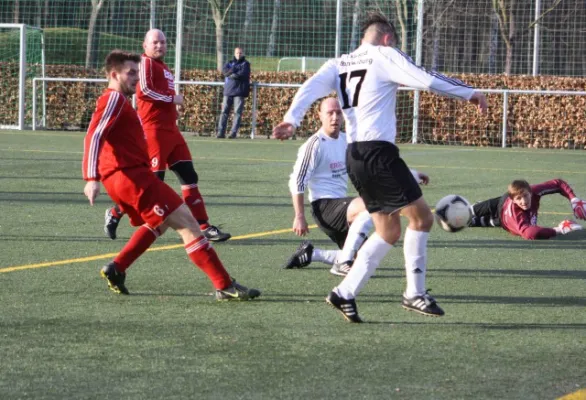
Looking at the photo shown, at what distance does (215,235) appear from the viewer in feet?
32.8

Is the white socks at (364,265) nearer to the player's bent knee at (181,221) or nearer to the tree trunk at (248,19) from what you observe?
the player's bent knee at (181,221)

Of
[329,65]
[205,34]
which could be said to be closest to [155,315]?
[329,65]

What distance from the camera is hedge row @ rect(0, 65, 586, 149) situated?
979 inches

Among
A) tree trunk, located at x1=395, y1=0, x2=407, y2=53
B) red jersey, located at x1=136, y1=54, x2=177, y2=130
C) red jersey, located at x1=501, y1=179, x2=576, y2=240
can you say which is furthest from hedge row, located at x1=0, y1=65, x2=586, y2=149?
red jersey, located at x1=136, y1=54, x2=177, y2=130

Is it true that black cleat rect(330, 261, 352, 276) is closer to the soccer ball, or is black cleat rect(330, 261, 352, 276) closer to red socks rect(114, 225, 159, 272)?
the soccer ball

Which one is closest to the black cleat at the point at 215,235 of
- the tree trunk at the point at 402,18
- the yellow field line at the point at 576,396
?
the yellow field line at the point at 576,396

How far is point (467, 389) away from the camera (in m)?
5.05

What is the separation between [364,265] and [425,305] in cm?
42

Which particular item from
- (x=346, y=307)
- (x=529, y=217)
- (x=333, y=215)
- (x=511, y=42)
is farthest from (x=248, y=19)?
(x=346, y=307)

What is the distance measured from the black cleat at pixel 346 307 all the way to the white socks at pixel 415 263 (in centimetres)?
42

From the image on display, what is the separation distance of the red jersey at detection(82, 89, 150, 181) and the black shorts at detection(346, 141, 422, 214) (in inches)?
56.6

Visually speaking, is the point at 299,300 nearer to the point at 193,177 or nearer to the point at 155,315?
the point at 155,315

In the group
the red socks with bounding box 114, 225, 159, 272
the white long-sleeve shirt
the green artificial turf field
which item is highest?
the white long-sleeve shirt

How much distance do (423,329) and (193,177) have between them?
449cm
